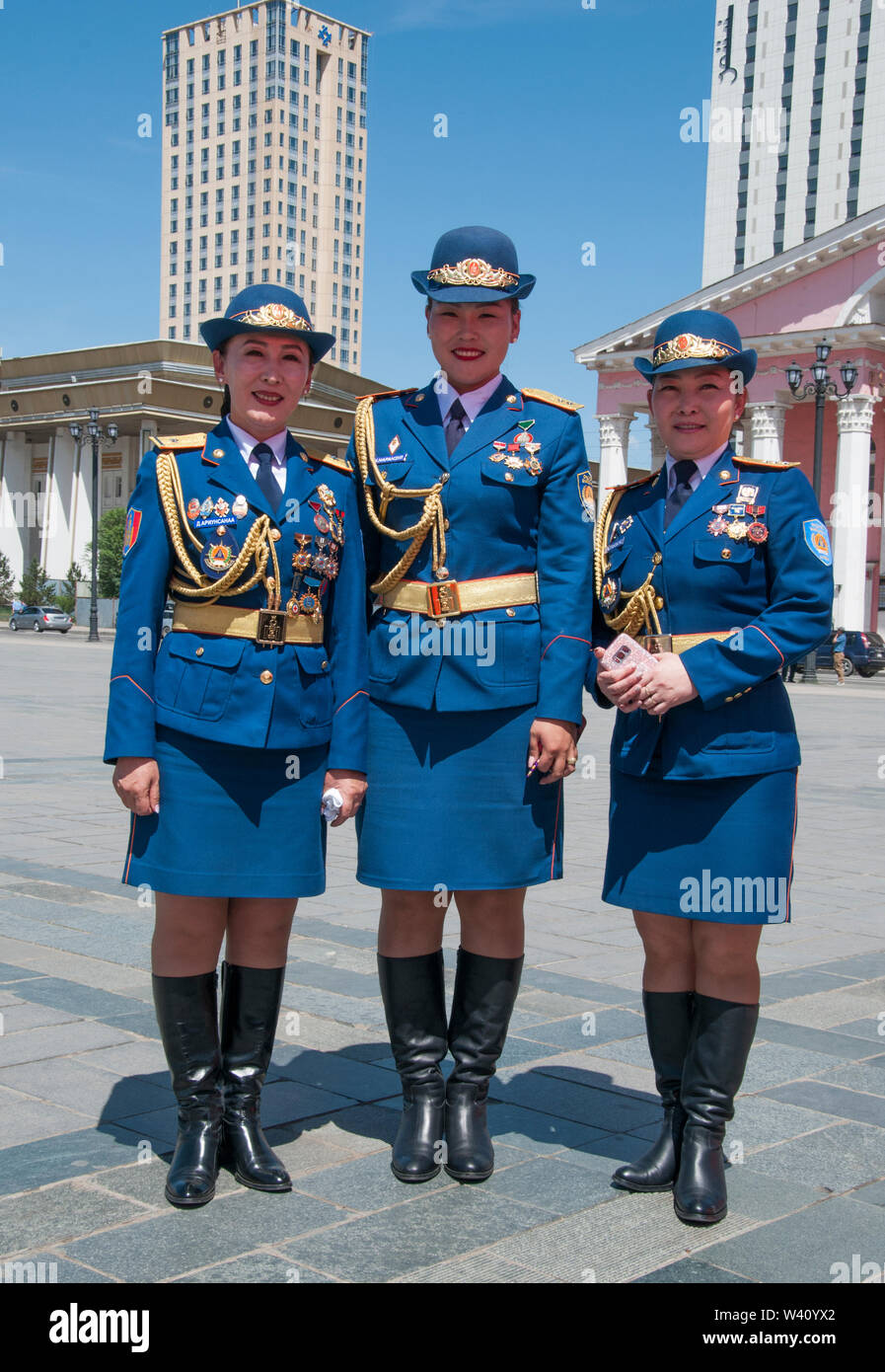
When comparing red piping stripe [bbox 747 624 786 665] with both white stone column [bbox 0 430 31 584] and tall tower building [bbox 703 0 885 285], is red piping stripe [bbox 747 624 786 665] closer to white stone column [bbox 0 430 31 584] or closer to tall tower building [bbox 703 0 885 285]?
white stone column [bbox 0 430 31 584]

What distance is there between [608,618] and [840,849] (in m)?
5.95

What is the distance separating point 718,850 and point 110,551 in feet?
211

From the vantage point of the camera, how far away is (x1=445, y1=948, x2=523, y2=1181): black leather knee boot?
3.64 m

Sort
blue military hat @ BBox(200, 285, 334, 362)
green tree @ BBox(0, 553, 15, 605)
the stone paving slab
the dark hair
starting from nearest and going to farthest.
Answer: the stone paving slab
blue military hat @ BBox(200, 285, 334, 362)
the dark hair
green tree @ BBox(0, 553, 15, 605)

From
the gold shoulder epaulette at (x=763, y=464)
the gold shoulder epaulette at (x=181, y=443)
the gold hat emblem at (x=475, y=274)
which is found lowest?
the gold shoulder epaulette at (x=763, y=464)

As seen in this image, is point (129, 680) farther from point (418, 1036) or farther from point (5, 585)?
point (5, 585)

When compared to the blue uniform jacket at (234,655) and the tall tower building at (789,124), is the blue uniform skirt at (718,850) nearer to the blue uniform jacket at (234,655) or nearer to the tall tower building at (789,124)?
the blue uniform jacket at (234,655)

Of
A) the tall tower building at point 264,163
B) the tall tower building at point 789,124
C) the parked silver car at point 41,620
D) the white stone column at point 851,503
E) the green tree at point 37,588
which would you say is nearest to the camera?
the white stone column at point 851,503

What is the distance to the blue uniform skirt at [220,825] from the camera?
343 centimetres

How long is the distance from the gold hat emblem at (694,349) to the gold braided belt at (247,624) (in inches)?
43.2

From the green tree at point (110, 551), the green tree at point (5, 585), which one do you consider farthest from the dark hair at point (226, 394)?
the green tree at point (5, 585)

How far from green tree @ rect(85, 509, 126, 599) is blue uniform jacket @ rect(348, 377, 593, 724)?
60.5 m

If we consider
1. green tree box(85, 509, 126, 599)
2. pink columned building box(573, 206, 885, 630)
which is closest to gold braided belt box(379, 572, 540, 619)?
pink columned building box(573, 206, 885, 630)
